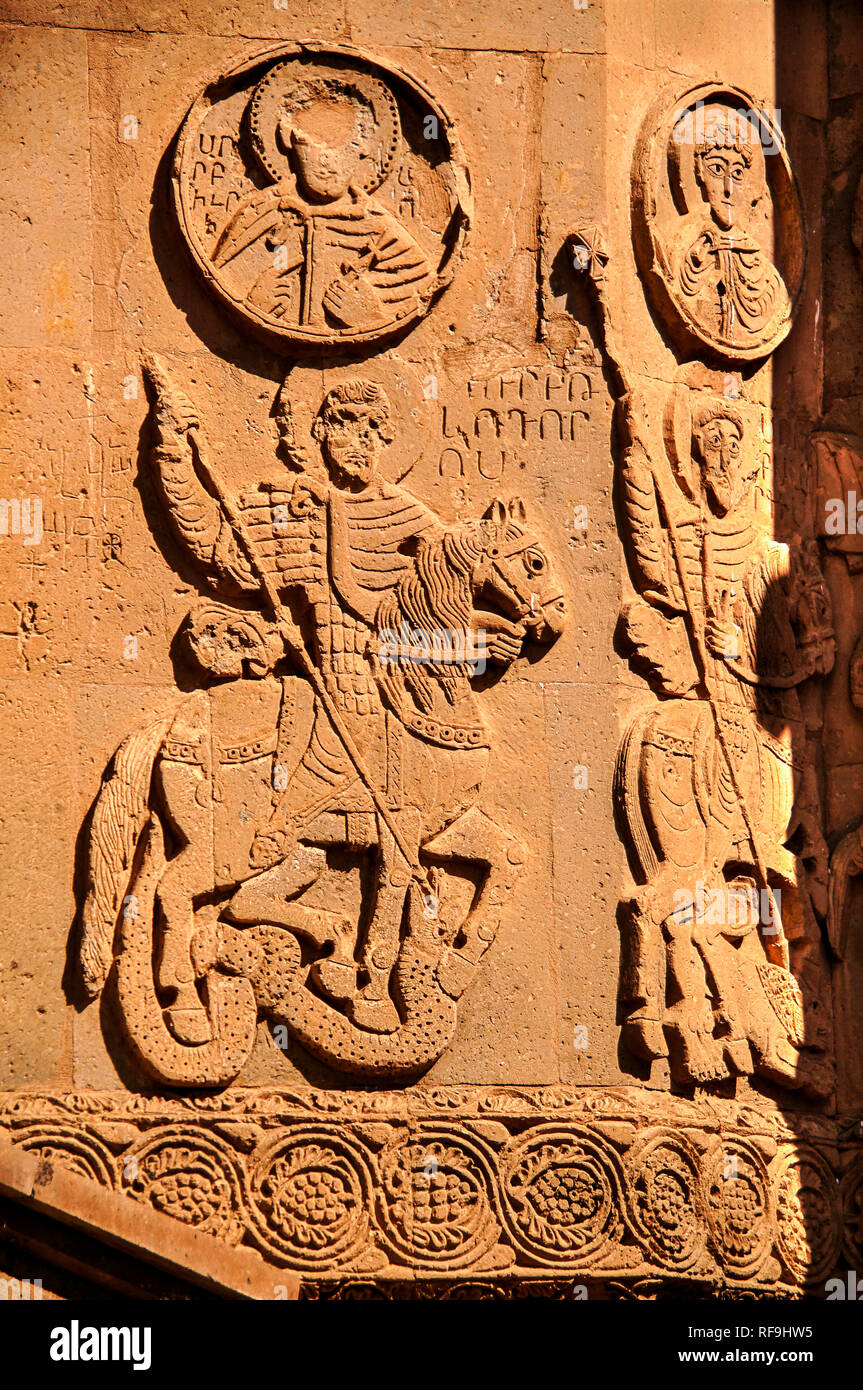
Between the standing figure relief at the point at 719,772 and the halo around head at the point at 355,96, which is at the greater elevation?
the halo around head at the point at 355,96

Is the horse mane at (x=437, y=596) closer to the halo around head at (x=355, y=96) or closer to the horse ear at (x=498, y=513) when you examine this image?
the horse ear at (x=498, y=513)

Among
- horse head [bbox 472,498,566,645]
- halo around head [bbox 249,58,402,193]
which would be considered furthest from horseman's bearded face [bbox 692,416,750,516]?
halo around head [bbox 249,58,402,193]

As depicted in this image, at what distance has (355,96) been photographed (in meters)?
10.7

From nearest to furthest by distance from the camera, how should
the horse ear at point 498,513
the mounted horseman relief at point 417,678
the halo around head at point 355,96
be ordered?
the mounted horseman relief at point 417,678 < the horse ear at point 498,513 < the halo around head at point 355,96

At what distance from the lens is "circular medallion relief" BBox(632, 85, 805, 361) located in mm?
10805

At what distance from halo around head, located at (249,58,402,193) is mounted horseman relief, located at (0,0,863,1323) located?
0.03m

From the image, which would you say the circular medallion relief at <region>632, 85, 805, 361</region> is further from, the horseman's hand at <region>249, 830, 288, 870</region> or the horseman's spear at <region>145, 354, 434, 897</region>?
the horseman's hand at <region>249, 830, 288, 870</region>

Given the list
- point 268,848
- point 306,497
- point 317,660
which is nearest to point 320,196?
point 306,497

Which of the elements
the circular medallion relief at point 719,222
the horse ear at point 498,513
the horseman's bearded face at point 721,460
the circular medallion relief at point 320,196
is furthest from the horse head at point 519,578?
the circular medallion relief at point 719,222

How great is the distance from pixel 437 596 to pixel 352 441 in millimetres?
741

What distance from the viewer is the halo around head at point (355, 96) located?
34.9 feet

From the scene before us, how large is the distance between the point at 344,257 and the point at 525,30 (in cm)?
130

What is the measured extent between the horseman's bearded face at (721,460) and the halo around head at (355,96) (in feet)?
5.81

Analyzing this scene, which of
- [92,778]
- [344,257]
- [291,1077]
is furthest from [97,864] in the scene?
[344,257]
